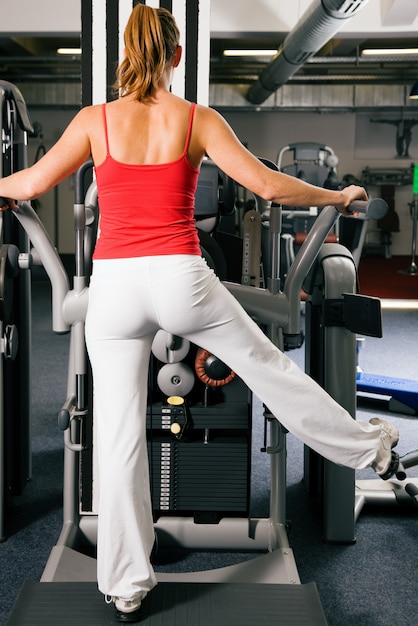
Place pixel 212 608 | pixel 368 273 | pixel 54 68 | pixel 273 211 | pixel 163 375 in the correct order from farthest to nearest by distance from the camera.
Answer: pixel 54 68, pixel 368 273, pixel 163 375, pixel 273 211, pixel 212 608

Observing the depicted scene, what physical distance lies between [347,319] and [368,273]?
373 inches

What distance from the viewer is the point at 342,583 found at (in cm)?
256

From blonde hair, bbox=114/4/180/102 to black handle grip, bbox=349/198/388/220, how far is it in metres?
0.65

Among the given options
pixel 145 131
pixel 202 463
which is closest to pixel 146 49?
pixel 145 131

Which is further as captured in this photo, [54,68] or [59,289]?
[54,68]

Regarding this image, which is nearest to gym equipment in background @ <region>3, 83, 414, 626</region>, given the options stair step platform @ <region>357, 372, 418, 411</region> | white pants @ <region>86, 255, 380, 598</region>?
white pants @ <region>86, 255, 380, 598</region>

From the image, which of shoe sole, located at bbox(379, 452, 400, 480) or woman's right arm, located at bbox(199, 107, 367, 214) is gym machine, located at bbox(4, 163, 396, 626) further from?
shoe sole, located at bbox(379, 452, 400, 480)

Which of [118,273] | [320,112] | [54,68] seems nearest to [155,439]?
[118,273]

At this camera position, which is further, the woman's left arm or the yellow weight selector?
the yellow weight selector

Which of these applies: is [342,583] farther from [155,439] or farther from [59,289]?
[59,289]

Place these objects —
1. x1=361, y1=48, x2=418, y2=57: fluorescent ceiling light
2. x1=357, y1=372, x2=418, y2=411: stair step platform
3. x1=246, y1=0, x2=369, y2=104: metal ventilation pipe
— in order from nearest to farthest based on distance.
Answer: x1=357, y1=372, x2=418, y2=411: stair step platform, x1=246, y1=0, x2=369, y2=104: metal ventilation pipe, x1=361, y1=48, x2=418, y2=57: fluorescent ceiling light

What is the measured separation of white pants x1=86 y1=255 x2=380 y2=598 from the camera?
5.86 ft

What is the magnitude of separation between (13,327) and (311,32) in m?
4.97

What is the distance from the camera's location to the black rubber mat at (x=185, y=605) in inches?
77.8
